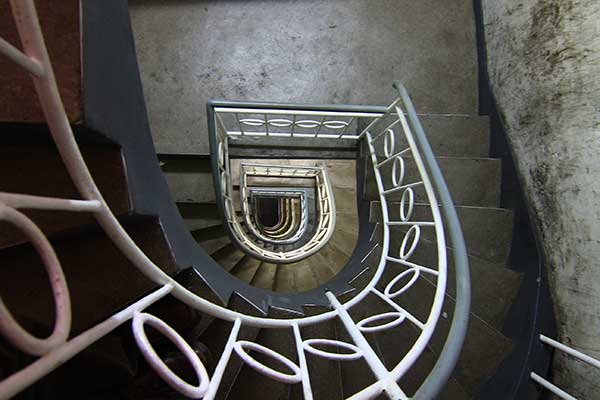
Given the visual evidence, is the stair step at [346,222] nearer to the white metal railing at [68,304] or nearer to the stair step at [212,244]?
the stair step at [212,244]

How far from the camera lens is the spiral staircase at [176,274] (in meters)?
0.70

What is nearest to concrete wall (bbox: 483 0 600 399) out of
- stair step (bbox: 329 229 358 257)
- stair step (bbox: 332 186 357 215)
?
stair step (bbox: 329 229 358 257)

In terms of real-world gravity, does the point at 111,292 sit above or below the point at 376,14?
below

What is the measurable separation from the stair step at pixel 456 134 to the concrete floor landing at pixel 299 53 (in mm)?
489

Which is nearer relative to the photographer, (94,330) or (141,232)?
(94,330)

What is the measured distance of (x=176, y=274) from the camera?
1.40 metres

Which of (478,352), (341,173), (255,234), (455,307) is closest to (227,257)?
(255,234)

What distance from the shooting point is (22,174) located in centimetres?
104

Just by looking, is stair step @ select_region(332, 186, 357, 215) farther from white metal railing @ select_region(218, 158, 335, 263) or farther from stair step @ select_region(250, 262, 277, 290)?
stair step @ select_region(250, 262, 277, 290)

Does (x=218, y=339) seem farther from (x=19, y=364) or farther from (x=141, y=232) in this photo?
(x=19, y=364)

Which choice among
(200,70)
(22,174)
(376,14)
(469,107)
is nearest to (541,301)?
(469,107)

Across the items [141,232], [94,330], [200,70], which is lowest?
[94,330]

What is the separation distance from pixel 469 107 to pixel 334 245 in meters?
2.14

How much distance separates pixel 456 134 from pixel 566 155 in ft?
3.30
